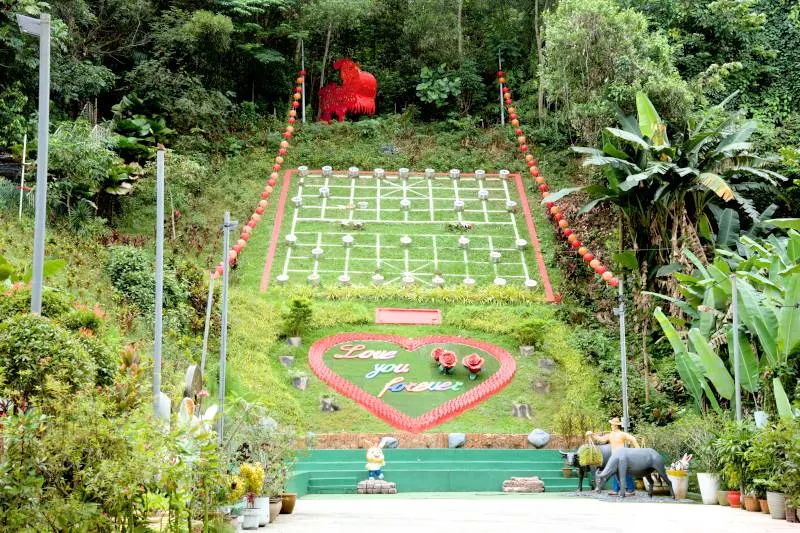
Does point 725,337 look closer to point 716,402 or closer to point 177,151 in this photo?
point 716,402

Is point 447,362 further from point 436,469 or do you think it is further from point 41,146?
point 41,146

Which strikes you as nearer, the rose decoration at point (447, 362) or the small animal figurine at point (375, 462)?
the small animal figurine at point (375, 462)

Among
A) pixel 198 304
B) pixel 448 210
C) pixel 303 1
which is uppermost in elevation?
pixel 303 1

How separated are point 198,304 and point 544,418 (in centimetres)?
683

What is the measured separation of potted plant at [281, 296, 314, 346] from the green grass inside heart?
2.30 ft

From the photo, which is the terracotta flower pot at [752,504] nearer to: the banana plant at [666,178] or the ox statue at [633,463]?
the ox statue at [633,463]

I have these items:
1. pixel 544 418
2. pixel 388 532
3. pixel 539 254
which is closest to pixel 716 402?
pixel 544 418

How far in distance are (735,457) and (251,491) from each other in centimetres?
614

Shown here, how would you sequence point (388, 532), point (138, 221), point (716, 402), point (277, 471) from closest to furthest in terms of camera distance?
1. point (388, 532)
2. point (277, 471)
3. point (716, 402)
4. point (138, 221)

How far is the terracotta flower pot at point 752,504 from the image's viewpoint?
47.5 ft

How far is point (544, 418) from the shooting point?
2077 cm

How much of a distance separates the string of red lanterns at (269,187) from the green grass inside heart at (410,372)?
3088mm

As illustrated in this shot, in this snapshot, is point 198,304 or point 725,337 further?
point 198,304

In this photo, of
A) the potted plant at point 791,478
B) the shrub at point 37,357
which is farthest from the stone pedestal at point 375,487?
the shrub at point 37,357
